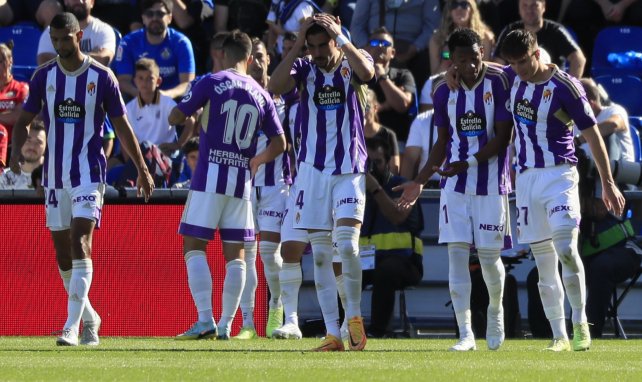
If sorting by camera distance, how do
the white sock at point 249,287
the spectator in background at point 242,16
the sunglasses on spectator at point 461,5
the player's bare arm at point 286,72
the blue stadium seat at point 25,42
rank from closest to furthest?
the player's bare arm at point 286,72
the white sock at point 249,287
the sunglasses on spectator at point 461,5
the spectator in background at point 242,16
the blue stadium seat at point 25,42

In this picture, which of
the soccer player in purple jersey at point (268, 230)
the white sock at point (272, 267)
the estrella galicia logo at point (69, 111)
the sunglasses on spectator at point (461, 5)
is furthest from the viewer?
the sunglasses on spectator at point (461, 5)

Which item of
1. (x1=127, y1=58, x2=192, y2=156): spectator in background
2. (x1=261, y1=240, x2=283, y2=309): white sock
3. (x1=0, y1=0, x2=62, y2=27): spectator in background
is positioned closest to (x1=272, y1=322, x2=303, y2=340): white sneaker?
(x1=261, y1=240, x2=283, y2=309): white sock

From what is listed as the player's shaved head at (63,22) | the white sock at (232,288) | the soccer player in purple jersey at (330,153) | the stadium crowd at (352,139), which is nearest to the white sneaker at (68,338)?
the stadium crowd at (352,139)

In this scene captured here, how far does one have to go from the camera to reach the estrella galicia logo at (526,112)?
8.80 meters

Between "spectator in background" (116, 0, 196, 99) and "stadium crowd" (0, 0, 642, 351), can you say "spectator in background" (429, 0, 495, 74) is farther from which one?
"spectator in background" (116, 0, 196, 99)

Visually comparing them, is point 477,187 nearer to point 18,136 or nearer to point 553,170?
point 553,170

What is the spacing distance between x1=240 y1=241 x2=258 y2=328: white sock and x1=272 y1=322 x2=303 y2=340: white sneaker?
1.26 feet

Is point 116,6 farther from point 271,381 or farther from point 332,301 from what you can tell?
point 271,381

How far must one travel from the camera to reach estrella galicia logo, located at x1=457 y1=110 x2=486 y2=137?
903 centimetres

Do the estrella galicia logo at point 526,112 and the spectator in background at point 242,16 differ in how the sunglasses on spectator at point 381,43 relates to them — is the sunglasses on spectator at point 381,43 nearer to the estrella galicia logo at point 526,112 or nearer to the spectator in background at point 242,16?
the spectator in background at point 242,16

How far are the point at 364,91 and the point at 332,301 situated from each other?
148cm

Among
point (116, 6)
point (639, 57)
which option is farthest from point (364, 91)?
point (116, 6)

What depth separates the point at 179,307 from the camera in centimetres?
1152

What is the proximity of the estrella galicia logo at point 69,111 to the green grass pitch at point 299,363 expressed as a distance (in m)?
1.63
